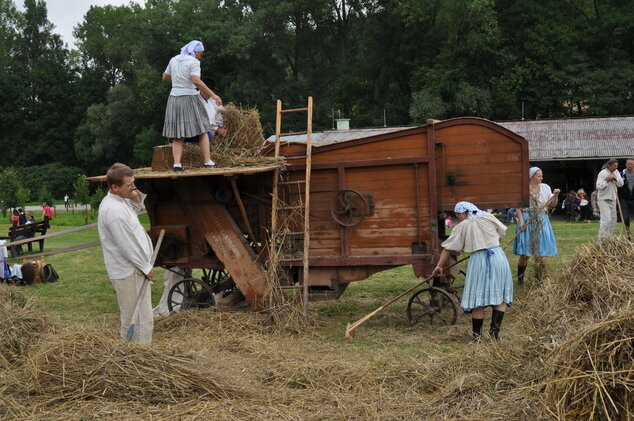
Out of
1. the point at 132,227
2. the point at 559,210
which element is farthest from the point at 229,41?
the point at 132,227

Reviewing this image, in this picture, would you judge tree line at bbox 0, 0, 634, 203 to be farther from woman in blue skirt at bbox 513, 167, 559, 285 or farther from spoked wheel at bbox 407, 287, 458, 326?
spoked wheel at bbox 407, 287, 458, 326

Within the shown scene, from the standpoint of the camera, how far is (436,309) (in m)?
7.93

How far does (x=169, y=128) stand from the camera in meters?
8.16

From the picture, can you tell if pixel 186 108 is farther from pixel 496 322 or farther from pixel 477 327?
pixel 496 322

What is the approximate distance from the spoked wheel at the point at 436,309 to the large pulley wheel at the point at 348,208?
1.21 metres

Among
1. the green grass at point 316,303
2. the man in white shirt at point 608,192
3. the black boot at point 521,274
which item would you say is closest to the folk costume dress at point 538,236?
the green grass at point 316,303

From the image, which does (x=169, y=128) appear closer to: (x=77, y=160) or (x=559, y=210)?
(x=559, y=210)

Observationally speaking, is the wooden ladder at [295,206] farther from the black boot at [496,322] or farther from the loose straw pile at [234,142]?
the black boot at [496,322]

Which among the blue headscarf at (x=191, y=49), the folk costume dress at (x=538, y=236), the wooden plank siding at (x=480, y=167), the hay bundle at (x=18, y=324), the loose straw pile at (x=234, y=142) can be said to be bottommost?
the hay bundle at (x=18, y=324)

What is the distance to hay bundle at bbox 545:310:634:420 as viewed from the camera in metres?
3.45

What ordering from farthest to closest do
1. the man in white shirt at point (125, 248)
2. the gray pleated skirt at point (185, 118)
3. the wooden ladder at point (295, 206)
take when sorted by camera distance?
the gray pleated skirt at point (185, 118)
the wooden ladder at point (295, 206)
the man in white shirt at point (125, 248)

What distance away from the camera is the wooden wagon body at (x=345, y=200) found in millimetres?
Result: 7641

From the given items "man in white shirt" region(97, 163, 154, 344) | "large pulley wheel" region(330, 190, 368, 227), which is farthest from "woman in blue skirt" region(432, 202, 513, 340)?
"man in white shirt" region(97, 163, 154, 344)

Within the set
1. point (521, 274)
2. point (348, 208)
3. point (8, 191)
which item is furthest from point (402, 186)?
point (8, 191)
